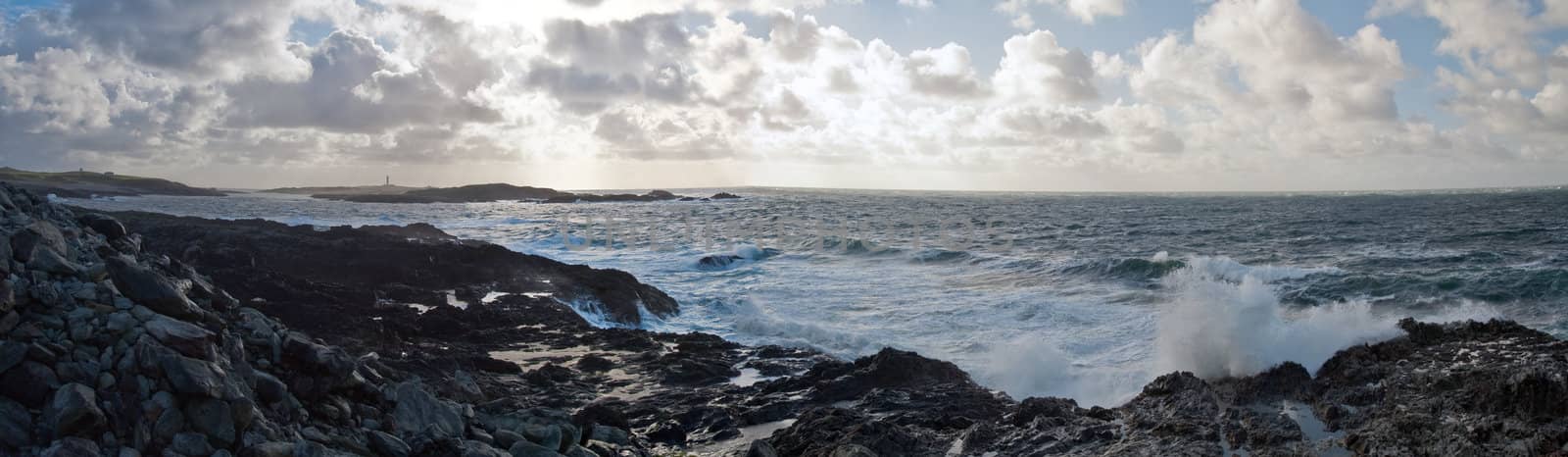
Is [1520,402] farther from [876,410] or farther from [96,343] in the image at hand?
[96,343]

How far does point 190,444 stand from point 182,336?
34.6 inches

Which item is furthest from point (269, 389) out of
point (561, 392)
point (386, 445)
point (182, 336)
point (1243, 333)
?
point (1243, 333)

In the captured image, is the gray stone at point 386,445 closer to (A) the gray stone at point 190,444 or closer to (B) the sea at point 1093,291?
(A) the gray stone at point 190,444

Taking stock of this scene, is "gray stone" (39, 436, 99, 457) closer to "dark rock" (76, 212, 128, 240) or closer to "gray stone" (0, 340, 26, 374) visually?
"gray stone" (0, 340, 26, 374)

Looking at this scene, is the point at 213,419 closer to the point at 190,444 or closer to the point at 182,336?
the point at 190,444

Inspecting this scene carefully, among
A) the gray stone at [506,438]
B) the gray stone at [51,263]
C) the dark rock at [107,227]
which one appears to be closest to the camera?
the gray stone at [51,263]

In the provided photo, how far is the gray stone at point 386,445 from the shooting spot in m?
6.34

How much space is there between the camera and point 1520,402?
269 inches

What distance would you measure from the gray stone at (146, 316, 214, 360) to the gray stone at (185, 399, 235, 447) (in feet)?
1.52

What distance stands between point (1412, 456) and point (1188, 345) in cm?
448

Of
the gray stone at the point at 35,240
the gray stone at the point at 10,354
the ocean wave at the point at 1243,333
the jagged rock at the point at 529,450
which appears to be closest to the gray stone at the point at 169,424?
the gray stone at the point at 10,354

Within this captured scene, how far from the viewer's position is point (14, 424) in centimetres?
490

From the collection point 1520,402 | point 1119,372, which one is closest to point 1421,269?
point 1119,372

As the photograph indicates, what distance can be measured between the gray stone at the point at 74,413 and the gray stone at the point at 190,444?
0.40 meters
